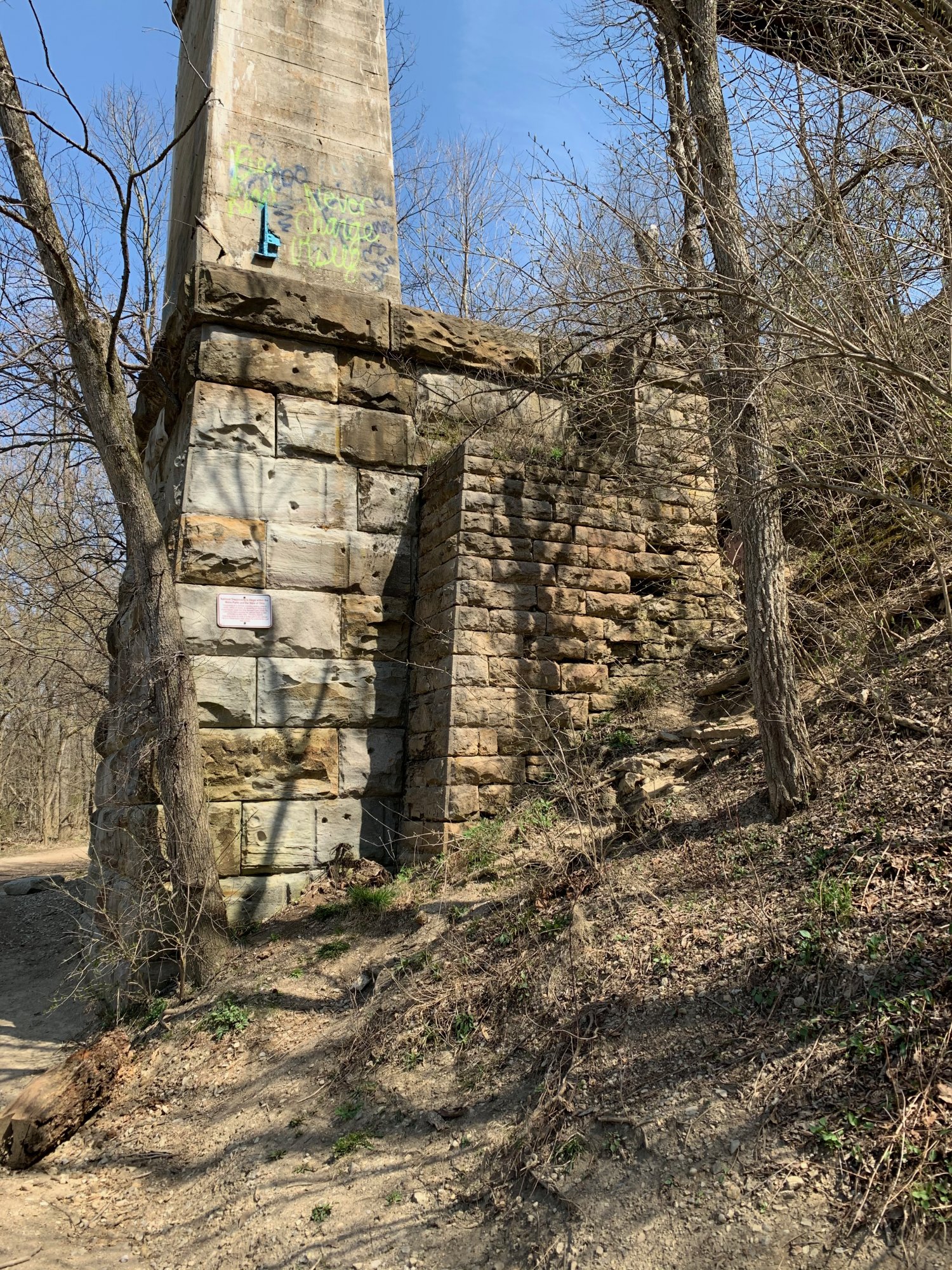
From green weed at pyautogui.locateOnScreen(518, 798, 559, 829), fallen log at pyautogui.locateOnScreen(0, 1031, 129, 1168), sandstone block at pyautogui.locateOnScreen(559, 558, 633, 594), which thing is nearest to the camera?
fallen log at pyautogui.locateOnScreen(0, 1031, 129, 1168)

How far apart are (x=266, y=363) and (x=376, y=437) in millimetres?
941

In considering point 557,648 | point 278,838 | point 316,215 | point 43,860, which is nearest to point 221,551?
point 278,838

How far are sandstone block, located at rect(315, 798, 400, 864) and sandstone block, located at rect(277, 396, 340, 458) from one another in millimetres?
2490

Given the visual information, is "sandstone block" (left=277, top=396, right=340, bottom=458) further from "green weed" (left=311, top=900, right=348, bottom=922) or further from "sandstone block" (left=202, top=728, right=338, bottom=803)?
"green weed" (left=311, top=900, right=348, bottom=922)

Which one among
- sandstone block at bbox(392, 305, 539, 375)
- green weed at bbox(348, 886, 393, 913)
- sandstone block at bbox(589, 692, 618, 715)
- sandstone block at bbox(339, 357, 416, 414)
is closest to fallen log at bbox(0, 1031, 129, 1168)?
green weed at bbox(348, 886, 393, 913)

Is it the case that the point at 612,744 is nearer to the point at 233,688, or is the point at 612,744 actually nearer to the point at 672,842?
the point at 672,842

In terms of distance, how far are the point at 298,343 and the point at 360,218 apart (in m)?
1.33

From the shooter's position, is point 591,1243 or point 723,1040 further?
point 723,1040

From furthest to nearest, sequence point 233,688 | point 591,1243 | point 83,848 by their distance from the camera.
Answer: point 83,848
point 233,688
point 591,1243

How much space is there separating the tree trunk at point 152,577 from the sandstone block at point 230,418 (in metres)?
0.59

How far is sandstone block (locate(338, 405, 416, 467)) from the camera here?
261 inches

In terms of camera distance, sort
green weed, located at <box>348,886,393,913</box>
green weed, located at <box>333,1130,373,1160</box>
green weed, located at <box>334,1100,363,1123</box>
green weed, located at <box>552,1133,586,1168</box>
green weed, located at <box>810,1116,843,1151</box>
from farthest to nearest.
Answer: green weed, located at <box>348,886,393,913</box> → green weed, located at <box>334,1100,363,1123</box> → green weed, located at <box>333,1130,373,1160</box> → green weed, located at <box>552,1133,586,1168</box> → green weed, located at <box>810,1116,843,1151</box>

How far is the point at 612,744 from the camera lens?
5980mm

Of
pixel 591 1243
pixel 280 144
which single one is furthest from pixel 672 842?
pixel 280 144
